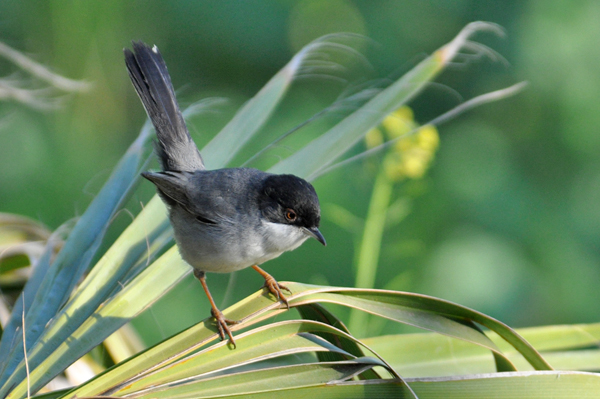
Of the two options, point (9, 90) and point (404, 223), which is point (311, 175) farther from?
point (404, 223)

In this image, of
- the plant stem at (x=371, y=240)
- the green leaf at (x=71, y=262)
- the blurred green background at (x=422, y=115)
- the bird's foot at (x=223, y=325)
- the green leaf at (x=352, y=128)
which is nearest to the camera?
the bird's foot at (x=223, y=325)

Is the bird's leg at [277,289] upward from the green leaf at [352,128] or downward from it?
downward

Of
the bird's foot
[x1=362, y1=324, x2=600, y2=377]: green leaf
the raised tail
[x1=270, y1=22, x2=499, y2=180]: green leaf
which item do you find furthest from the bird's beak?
the raised tail

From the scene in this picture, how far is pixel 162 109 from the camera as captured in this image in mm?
2441

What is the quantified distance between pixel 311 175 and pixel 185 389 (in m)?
0.98

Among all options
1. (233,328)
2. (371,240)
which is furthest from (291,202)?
(371,240)

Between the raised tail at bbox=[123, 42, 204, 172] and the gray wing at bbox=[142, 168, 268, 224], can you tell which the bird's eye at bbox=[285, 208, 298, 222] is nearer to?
the gray wing at bbox=[142, 168, 268, 224]

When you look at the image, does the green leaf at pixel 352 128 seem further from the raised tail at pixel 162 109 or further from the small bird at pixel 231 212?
the raised tail at pixel 162 109

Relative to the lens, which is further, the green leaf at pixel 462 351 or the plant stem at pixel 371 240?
the plant stem at pixel 371 240

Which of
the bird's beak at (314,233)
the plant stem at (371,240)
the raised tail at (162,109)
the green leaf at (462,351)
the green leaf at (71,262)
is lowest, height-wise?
the green leaf at (462,351)

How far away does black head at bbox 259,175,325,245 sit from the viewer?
2.02m

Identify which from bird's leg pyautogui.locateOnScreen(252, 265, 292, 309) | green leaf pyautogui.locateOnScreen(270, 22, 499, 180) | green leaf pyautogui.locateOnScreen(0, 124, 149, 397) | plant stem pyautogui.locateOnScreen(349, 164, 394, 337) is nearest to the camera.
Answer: bird's leg pyautogui.locateOnScreen(252, 265, 292, 309)

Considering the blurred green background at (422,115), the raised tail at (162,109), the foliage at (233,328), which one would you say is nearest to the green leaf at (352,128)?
the foliage at (233,328)

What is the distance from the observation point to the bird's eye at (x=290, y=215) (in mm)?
2078
